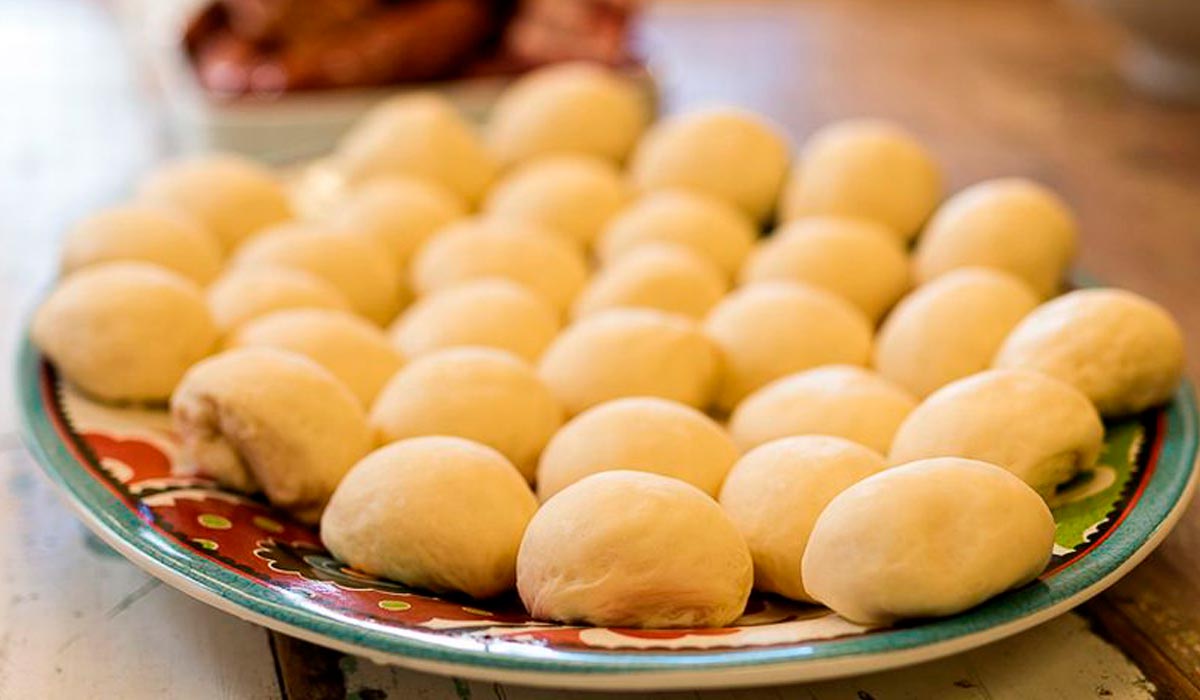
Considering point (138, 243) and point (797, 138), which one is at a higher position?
point (138, 243)

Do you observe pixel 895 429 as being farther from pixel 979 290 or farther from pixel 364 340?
pixel 364 340

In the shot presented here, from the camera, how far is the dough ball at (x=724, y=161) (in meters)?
1.03

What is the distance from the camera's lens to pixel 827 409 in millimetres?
703

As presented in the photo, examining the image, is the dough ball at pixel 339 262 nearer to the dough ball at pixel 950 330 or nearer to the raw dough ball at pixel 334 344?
the raw dough ball at pixel 334 344

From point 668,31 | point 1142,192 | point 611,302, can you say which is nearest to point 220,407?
point 611,302

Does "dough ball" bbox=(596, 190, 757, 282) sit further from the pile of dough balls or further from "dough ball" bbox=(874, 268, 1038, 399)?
"dough ball" bbox=(874, 268, 1038, 399)

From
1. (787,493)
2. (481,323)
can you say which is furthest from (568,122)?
(787,493)

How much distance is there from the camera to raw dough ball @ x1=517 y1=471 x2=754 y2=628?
554mm

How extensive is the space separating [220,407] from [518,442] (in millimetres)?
146

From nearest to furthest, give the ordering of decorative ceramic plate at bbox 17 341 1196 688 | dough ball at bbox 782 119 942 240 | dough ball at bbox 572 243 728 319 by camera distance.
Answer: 1. decorative ceramic plate at bbox 17 341 1196 688
2. dough ball at bbox 572 243 728 319
3. dough ball at bbox 782 119 942 240

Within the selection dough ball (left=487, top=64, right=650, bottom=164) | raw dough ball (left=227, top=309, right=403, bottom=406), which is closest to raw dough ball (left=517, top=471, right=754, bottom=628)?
raw dough ball (left=227, top=309, right=403, bottom=406)

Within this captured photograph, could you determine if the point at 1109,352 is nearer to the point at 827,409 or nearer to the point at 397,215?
the point at 827,409

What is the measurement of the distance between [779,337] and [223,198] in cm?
43

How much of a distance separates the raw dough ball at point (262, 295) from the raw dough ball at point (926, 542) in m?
0.40
